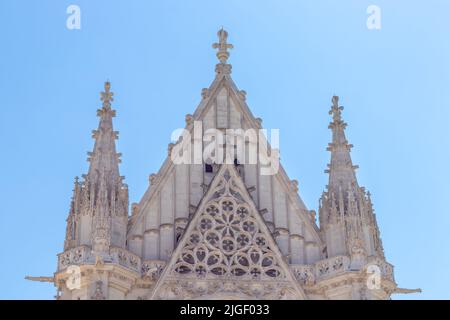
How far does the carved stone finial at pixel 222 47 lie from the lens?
26100 millimetres

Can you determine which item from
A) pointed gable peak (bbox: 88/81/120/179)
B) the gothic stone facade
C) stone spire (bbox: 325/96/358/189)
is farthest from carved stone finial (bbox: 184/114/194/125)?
stone spire (bbox: 325/96/358/189)

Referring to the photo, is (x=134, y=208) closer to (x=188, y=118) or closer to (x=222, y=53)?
(x=188, y=118)

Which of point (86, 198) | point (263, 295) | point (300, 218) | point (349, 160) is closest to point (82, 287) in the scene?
point (86, 198)

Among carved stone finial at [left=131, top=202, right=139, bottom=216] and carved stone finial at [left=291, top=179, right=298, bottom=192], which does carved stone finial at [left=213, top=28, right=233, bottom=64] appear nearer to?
carved stone finial at [left=291, top=179, right=298, bottom=192]

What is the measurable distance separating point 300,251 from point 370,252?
59.1 inches

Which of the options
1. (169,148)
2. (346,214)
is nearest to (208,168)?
(169,148)

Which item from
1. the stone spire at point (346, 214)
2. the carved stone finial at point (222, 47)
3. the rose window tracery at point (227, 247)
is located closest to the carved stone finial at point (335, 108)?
the stone spire at point (346, 214)

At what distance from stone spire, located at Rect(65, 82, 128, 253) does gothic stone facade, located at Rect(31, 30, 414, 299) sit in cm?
2

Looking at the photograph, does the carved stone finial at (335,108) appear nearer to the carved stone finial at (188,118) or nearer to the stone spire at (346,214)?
the stone spire at (346,214)

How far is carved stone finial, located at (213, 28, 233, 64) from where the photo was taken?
26.1 metres

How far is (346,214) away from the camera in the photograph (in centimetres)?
2312

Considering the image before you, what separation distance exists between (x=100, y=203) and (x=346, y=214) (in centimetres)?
520
